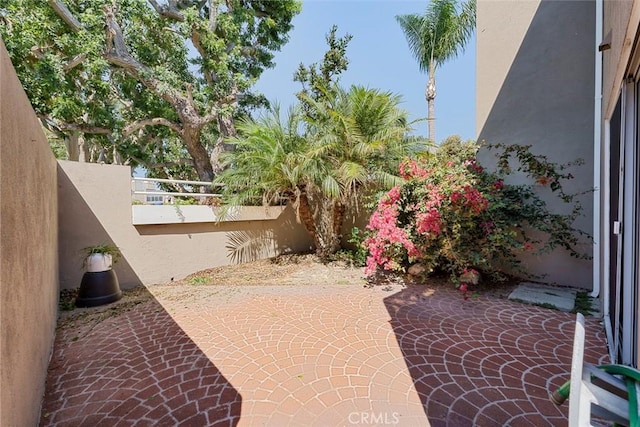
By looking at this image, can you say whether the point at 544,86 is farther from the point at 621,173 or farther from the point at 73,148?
the point at 73,148

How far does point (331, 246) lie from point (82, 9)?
34.4 feet

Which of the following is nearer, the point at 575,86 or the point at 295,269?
the point at 575,86

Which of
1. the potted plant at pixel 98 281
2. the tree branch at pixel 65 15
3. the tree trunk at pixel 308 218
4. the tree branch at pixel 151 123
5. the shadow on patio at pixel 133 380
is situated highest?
the tree branch at pixel 65 15

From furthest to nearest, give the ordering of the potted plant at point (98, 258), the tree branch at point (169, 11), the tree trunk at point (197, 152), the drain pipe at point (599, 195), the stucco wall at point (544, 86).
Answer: the tree trunk at point (197, 152), the tree branch at point (169, 11), the stucco wall at point (544, 86), the potted plant at point (98, 258), the drain pipe at point (599, 195)

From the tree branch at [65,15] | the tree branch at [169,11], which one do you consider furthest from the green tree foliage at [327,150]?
the tree branch at [65,15]

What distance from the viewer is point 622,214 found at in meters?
2.63

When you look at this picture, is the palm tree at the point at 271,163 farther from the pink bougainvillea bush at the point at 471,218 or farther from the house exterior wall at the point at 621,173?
the house exterior wall at the point at 621,173

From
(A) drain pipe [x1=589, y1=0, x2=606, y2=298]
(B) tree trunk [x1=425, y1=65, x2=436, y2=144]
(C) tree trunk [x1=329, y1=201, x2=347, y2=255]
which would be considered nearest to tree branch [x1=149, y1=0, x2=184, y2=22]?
(C) tree trunk [x1=329, y1=201, x2=347, y2=255]

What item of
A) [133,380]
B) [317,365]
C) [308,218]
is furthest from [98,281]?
[308,218]

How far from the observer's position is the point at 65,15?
8.30 metres

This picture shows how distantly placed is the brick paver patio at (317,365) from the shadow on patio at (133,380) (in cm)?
1

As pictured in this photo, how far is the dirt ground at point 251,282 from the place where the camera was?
4.54 metres

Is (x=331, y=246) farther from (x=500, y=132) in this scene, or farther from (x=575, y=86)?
(x=575, y=86)

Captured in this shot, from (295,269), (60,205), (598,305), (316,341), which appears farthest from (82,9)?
(598,305)
